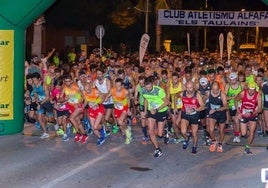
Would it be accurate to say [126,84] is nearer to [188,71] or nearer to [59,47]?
[188,71]

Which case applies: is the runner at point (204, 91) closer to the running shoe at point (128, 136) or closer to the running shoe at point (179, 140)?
the running shoe at point (179, 140)

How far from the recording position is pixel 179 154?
13070mm

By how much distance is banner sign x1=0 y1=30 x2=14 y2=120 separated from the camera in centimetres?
1502

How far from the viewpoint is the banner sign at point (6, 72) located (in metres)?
15.0

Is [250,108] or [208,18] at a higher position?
[208,18]

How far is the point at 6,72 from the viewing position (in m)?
15.2

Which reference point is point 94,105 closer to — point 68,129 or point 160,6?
point 68,129

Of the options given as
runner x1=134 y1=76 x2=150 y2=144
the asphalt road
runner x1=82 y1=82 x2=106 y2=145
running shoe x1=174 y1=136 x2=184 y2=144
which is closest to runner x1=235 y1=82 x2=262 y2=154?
the asphalt road

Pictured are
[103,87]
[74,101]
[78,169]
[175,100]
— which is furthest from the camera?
[103,87]

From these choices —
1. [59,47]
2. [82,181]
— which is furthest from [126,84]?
[59,47]

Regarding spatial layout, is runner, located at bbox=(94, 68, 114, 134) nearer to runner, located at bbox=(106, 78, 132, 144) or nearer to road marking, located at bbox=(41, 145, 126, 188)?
runner, located at bbox=(106, 78, 132, 144)

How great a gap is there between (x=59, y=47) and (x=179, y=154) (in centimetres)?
3224

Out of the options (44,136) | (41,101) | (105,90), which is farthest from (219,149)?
(41,101)

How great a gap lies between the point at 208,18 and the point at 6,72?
647 inches
